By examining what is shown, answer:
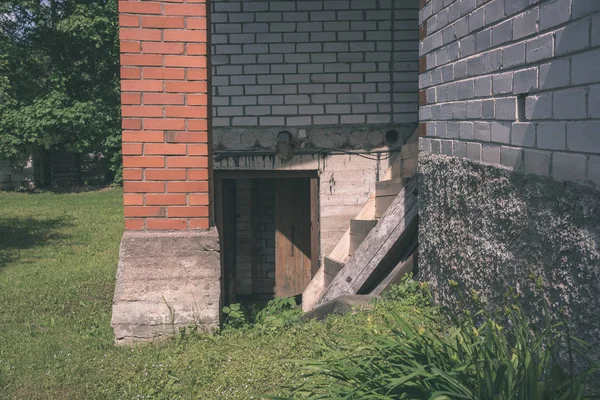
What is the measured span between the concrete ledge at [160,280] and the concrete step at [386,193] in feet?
6.05

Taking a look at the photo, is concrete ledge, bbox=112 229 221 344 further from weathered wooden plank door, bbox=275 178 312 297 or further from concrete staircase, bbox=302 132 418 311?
weathered wooden plank door, bbox=275 178 312 297

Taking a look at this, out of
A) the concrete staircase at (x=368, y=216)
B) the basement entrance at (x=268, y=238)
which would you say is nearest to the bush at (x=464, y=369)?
the concrete staircase at (x=368, y=216)

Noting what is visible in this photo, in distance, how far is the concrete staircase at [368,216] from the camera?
556 cm

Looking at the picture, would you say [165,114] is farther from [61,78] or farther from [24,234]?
[61,78]

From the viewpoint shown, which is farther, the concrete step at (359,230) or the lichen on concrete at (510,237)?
the concrete step at (359,230)

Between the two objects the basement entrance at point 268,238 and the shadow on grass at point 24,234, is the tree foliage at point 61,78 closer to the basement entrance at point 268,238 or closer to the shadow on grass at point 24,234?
the shadow on grass at point 24,234

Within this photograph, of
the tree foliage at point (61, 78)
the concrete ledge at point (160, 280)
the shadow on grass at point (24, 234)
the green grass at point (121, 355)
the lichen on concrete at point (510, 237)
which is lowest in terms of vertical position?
the shadow on grass at point (24, 234)

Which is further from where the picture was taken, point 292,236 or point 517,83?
point 292,236

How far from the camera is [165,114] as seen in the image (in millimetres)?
4422

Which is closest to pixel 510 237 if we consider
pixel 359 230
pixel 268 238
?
pixel 359 230

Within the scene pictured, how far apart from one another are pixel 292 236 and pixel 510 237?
645 cm

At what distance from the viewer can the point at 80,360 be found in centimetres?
419

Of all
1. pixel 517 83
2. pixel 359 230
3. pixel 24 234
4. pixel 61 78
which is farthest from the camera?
pixel 61 78

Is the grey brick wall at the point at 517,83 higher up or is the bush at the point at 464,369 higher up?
the grey brick wall at the point at 517,83
